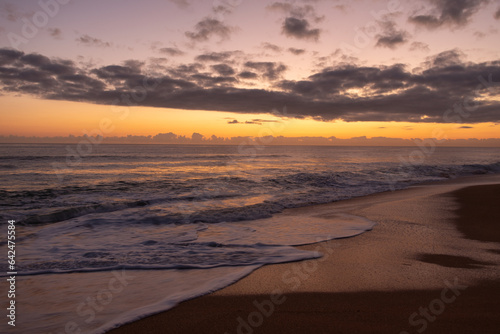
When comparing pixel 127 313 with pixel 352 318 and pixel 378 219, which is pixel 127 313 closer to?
Result: pixel 352 318

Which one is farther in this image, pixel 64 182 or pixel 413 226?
pixel 64 182

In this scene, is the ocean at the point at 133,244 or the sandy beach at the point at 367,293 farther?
the ocean at the point at 133,244

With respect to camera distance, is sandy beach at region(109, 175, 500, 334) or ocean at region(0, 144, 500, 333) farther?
ocean at region(0, 144, 500, 333)

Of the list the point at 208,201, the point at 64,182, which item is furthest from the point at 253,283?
the point at 64,182

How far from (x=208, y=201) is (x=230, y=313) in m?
9.27

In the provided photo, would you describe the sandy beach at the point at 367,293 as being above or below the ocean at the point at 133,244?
above

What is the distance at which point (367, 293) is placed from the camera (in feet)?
13.8

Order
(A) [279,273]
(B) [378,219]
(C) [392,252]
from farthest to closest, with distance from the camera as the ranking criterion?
(B) [378,219]
(C) [392,252]
(A) [279,273]

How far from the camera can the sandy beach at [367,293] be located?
3.42m

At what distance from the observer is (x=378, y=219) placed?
9398 millimetres

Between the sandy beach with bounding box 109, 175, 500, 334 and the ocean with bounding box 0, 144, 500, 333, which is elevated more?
the sandy beach with bounding box 109, 175, 500, 334

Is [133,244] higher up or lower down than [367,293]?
lower down

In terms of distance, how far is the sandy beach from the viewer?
342 centimetres

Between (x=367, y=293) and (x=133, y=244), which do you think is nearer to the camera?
(x=367, y=293)
